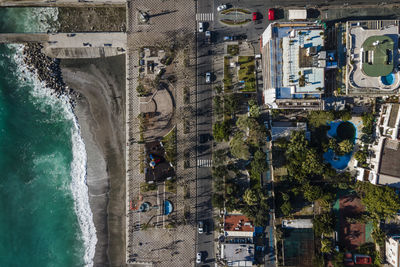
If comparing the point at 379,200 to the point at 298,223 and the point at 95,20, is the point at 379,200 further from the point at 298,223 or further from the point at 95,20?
the point at 95,20

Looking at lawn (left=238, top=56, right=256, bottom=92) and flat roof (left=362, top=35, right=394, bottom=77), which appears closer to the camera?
flat roof (left=362, top=35, right=394, bottom=77)

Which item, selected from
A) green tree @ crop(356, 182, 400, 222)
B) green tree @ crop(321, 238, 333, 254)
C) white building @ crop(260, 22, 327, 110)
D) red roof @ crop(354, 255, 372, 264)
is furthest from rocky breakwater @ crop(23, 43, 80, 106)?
red roof @ crop(354, 255, 372, 264)

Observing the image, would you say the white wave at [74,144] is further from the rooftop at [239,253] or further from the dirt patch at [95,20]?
the rooftop at [239,253]

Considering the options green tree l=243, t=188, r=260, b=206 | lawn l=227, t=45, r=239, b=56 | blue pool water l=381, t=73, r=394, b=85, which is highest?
lawn l=227, t=45, r=239, b=56

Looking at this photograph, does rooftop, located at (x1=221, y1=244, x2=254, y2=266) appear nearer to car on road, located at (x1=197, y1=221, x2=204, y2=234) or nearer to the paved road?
the paved road

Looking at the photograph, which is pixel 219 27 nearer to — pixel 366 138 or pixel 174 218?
pixel 366 138

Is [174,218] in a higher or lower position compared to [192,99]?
lower

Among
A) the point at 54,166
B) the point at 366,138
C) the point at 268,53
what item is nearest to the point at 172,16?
the point at 268,53
